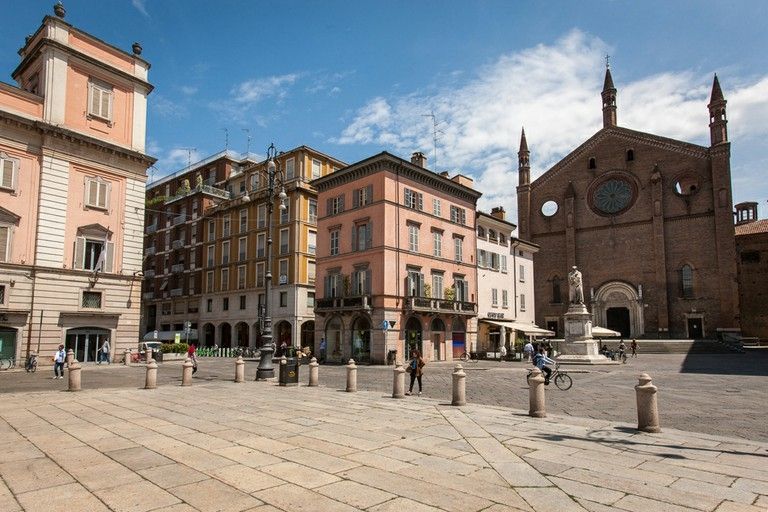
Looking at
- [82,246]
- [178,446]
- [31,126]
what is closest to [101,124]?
[31,126]

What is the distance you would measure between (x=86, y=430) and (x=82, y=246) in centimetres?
2208

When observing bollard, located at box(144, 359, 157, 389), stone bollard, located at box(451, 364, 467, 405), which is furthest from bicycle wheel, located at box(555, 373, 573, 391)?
bollard, located at box(144, 359, 157, 389)

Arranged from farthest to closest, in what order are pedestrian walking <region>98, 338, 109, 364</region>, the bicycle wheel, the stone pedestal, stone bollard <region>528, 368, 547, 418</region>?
the stone pedestal < pedestrian walking <region>98, 338, 109, 364</region> < the bicycle wheel < stone bollard <region>528, 368, 547, 418</region>

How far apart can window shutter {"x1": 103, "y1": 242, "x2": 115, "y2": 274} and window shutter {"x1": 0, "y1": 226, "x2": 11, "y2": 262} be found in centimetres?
Result: 456

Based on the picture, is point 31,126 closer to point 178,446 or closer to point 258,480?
point 178,446

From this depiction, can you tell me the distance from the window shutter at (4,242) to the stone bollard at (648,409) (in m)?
28.4

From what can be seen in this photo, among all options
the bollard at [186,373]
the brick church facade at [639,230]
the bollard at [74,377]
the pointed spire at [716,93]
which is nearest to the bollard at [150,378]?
the bollard at [186,373]

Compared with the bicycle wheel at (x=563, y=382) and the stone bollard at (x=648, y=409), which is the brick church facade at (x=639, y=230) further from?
the stone bollard at (x=648, y=409)

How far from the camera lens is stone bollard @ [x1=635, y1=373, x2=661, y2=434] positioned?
9297 millimetres

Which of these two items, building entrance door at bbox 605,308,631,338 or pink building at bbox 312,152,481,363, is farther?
building entrance door at bbox 605,308,631,338

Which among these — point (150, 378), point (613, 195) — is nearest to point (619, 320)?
point (613, 195)

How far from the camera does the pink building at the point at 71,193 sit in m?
25.8

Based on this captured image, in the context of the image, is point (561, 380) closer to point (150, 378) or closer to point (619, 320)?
point (150, 378)

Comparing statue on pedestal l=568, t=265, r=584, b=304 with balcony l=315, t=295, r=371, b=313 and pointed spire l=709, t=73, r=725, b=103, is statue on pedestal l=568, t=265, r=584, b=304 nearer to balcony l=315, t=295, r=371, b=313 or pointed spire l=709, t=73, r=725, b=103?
balcony l=315, t=295, r=371, b=313
